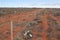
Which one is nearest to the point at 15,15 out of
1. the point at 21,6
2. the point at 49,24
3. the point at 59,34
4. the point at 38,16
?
the point at 21,6

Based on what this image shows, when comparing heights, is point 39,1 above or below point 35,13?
above

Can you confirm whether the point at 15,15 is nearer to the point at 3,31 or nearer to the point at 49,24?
the point at 3,31

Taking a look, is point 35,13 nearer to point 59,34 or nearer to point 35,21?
point 35,21

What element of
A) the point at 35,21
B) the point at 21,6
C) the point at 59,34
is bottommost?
the point at 59,34

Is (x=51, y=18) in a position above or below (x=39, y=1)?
below

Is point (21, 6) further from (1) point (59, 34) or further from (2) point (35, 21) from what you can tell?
(1) point (59, 34)

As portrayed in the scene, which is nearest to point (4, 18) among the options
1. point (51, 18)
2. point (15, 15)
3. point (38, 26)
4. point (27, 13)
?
point (15, 15)

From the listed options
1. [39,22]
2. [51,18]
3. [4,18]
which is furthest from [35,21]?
[4,18]
